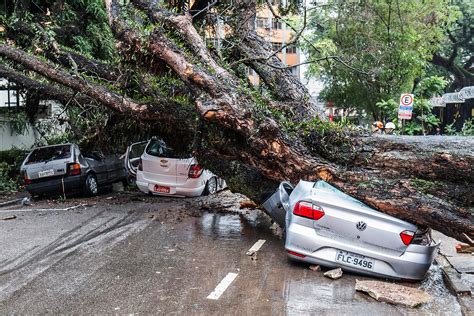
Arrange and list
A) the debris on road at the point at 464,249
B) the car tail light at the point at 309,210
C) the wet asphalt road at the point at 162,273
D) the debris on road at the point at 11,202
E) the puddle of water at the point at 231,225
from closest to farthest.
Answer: the wet asphalt road at the point at 162,273, the car tail light at the point at 309,210, the debris on road at the point at 464,249, the puddle of water at the point at 231,225, the debris on road at the point at 11,202

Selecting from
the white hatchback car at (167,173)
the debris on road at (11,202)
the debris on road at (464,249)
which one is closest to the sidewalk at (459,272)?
the debris on road at (464,249)

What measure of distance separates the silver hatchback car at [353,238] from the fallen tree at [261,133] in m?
0.45

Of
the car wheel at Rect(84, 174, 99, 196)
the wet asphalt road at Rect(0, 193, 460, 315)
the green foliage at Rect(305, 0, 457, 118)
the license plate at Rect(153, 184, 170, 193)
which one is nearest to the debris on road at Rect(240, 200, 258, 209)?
the wet asphalt road at Rect(0, 193, 460, 315)

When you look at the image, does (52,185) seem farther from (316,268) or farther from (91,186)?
(316,268)

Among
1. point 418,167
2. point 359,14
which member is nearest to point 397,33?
point 359,14

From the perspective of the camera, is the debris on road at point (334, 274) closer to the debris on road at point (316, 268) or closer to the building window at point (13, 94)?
the debris on road at point (316, 268)

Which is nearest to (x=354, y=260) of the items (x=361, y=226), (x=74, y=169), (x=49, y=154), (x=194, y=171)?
(x=361, y=226)

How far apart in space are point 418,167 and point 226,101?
10.2ft

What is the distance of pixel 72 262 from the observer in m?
7.07

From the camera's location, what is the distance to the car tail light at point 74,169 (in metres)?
12.9

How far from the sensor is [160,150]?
12.2 m

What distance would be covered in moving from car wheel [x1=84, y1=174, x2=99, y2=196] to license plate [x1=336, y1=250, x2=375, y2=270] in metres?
8.52

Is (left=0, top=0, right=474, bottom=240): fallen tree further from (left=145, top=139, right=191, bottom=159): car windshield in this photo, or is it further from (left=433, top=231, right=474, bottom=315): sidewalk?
(left=145, top=139, right=191, bottom=159): car windshield

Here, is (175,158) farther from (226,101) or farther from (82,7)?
(82,7)
